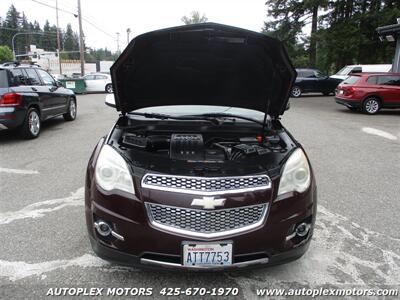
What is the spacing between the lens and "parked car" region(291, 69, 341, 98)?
1961 centimetres

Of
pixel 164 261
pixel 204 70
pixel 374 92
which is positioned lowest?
pixel 164 261

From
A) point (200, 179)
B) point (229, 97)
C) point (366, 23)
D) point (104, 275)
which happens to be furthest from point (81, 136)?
point (366, 23)

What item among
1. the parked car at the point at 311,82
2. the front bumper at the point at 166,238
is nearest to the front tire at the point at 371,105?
the parked car at the point at 311,82

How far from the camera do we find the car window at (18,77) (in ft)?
23.4

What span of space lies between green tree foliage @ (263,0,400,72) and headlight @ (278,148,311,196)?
21973mm

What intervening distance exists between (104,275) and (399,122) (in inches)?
435

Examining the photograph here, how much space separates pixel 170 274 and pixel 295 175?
122cm

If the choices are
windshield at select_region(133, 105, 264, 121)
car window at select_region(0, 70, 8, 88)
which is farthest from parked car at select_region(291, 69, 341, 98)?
windshield at select_region(133, 105, 264, 121)

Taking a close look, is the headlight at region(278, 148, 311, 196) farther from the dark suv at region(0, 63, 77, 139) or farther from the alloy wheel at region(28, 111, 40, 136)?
the alloy wheel at region(28, 111, 40, 136)

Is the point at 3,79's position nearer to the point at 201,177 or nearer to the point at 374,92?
the point at 201,177

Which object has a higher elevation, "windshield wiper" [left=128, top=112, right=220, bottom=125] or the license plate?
"windshield wiper" [left=128, top=112, right=220, bottom=125]

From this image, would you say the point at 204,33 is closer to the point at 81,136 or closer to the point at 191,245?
the point at 191,245

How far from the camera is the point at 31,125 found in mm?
7594

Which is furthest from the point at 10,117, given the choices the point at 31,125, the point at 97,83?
the point at 97,83
